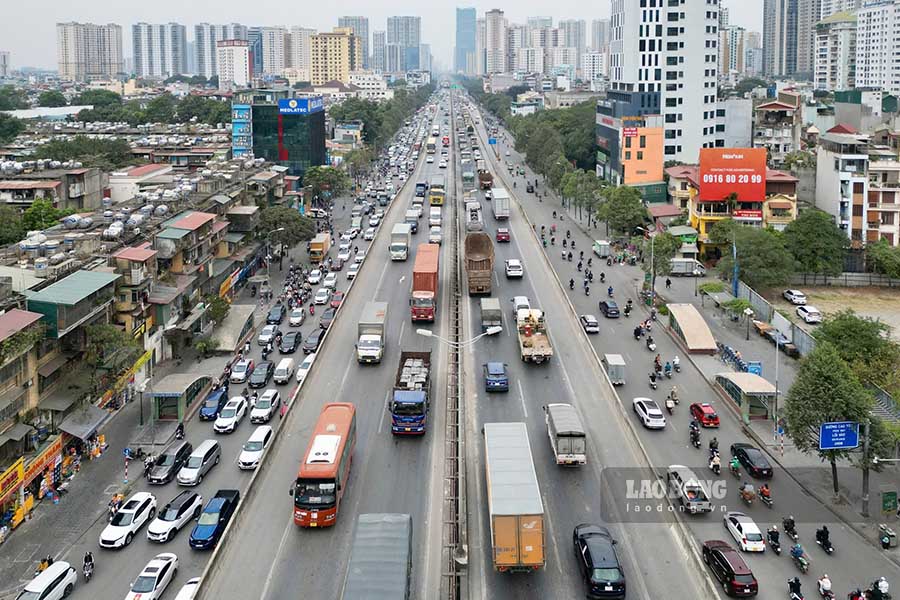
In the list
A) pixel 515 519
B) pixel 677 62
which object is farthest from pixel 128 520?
pixel 677 62

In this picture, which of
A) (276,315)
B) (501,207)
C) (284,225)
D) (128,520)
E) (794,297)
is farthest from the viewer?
(501,207)

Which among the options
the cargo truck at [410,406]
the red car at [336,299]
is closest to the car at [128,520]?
the cargo truck at [410,406]

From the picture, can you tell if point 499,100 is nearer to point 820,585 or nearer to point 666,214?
point 666,214

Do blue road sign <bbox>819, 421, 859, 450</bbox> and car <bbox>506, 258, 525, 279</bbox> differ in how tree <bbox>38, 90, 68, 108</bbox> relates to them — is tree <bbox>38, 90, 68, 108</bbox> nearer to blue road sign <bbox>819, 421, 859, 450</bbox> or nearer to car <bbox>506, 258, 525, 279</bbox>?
car <bbox>506, 258, 525, 279</bbox>

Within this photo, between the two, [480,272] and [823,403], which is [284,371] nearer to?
[480,272]

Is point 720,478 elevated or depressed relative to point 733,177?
depressed
